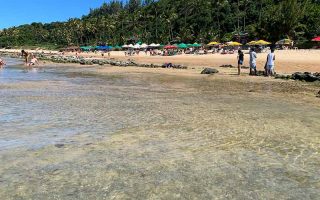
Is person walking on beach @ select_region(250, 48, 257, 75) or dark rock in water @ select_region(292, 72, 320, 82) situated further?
person walking on beach @ select_region(250, 48, 257, 75)

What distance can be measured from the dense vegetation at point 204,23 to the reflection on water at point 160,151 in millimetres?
58991

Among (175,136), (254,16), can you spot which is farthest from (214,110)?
(254,16)

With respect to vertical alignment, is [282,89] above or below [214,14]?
below

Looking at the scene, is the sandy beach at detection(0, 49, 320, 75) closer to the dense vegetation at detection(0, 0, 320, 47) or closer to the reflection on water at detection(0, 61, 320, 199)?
the reflection on water at detection(0, 61, 320, 199)

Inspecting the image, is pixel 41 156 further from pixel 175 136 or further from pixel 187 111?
pixel 187 111

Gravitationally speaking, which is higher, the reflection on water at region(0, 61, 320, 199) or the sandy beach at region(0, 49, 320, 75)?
the sandy beach at region(0, 49, 320, 75)

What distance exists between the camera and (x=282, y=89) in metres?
16.9

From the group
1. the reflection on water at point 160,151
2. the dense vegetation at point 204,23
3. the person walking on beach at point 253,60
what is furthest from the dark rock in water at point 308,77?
the dense vegetation at point 204,23

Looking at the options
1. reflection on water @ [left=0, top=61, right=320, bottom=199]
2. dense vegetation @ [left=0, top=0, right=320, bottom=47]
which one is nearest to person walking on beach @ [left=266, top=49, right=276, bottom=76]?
reflection on water @ [left=0, top=61, right=320, bottom=199]

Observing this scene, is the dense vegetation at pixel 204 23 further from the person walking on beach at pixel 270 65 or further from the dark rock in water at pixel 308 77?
the dark rock in water at pixel 308 77

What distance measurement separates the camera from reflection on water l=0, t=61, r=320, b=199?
520 centimetres

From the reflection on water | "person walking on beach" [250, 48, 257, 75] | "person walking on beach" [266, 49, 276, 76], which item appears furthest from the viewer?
"person walking on beach" [250, 48, 257, 75]

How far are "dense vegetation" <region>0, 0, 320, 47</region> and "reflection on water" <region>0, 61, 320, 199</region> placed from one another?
194ft

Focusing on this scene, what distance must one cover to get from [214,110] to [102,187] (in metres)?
6.58
